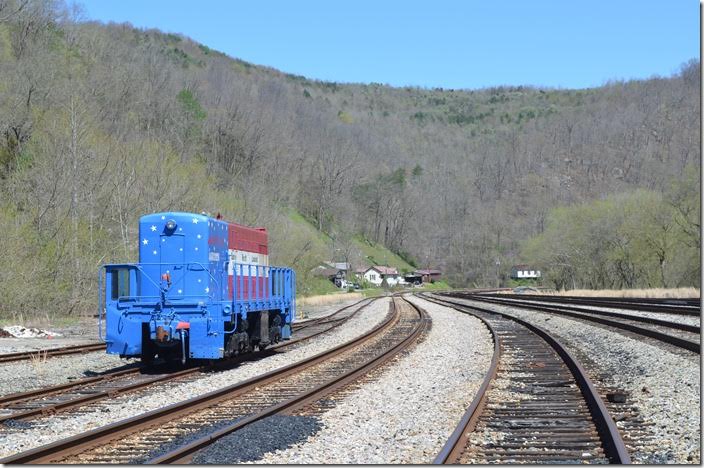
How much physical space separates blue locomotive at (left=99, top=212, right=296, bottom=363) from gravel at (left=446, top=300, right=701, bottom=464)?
791cm

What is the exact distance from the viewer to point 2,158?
1962 inches

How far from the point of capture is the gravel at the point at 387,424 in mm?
8391

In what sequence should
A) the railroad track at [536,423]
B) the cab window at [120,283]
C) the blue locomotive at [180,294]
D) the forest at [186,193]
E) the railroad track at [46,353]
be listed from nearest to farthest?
the railroad track at [536,423] < the blue locomotive at [180,294] < the cab window at [120,283] < the railroad track at [46,353] < the forest at [186,193]

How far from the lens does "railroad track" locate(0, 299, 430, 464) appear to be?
331 inches

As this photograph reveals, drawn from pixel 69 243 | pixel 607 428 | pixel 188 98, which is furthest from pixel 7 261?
pixel 188 98

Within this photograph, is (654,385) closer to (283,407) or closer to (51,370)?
(283,407)

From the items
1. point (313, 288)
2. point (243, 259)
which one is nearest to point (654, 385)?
point (243, 259)

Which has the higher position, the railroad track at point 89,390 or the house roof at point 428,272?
the railroad track at point 89,390

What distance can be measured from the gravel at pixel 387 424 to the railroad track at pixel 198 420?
0.49m

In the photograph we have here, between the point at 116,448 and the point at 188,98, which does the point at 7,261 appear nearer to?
the point at 116,448

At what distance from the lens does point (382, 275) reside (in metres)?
130

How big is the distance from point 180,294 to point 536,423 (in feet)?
31.1

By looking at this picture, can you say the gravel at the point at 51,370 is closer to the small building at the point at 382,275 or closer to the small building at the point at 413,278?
the small building at the point at 382,275

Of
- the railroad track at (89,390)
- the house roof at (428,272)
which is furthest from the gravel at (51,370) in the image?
the house roof at (428,272)
